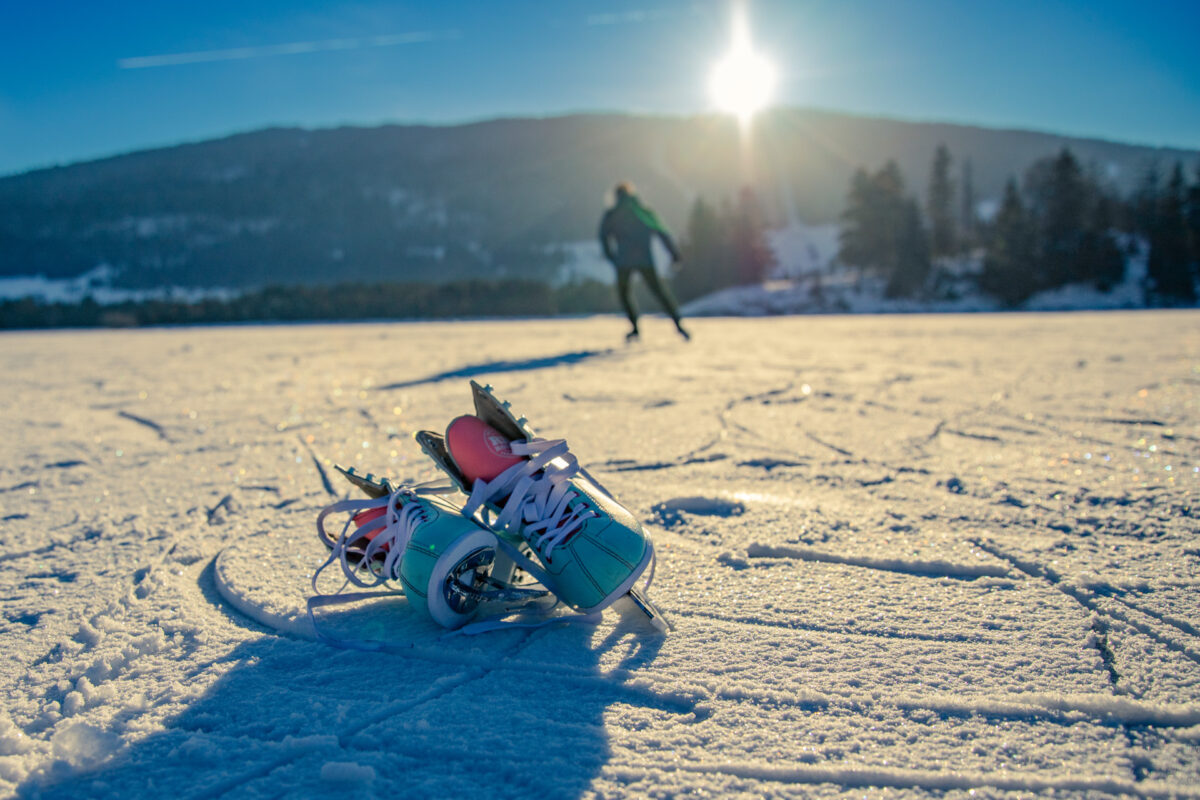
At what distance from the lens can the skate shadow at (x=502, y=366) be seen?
15.0ft

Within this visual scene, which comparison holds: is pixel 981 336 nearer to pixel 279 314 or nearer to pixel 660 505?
pixel 660 505

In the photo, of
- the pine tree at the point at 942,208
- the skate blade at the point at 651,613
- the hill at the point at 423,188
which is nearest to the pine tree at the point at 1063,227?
the pine tree at the point at 942,208

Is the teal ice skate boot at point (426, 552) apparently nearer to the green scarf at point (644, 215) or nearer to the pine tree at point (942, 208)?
the green scarf at point (644, 215)

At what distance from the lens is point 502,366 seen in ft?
17.3

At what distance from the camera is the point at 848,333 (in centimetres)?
859

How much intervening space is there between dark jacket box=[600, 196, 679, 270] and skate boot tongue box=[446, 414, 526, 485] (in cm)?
571

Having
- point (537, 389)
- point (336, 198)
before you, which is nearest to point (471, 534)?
point (537, 389)

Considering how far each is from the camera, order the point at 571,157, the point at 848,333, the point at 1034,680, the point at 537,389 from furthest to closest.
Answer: the point at 571,157 → the point at 848,333 → the point at 537,389 → the point at 1034,680

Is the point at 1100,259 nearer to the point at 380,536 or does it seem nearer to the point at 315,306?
the point at 315,306

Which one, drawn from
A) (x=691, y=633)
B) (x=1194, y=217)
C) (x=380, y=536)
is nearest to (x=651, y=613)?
(x=691, y=633)

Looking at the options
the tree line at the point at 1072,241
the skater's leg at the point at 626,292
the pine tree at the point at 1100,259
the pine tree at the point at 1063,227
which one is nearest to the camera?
the skater's leg at the point at 626,292

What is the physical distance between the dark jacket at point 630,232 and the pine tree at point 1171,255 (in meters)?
25.2

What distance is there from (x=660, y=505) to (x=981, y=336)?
284 inches

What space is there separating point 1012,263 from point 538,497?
91.5 feet
